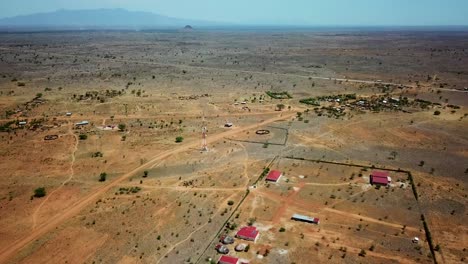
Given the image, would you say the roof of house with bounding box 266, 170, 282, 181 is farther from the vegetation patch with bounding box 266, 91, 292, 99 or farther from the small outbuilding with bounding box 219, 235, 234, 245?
the vegetation patch with bounding box 266, 91, 292, 99

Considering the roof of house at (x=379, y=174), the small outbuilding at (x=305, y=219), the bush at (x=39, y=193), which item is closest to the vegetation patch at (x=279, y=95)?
the roof of house at (x=379, y=174)

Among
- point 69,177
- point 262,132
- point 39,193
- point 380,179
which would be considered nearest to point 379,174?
point 380,179

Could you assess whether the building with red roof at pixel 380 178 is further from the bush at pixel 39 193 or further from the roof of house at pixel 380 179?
the bush at pixel 39 193

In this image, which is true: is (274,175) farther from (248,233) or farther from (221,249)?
(221,249)

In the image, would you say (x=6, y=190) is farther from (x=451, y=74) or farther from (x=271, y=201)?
(x=451, y=74)

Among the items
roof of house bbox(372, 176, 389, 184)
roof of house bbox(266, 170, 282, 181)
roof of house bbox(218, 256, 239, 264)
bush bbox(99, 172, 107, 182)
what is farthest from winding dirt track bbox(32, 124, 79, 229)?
roof of house bbox(372, 176, 389, 184)
